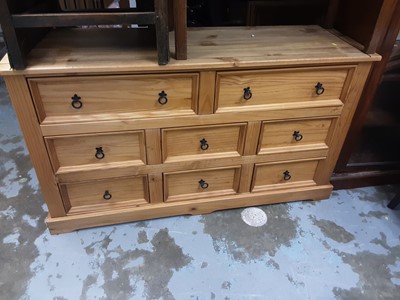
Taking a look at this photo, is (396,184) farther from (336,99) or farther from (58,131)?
(58,131)

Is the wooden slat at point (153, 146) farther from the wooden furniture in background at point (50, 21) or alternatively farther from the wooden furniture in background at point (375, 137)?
the wooden furniture in background at point (375, 137)

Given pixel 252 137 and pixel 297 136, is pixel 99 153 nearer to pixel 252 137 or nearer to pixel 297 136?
pixel 252 137

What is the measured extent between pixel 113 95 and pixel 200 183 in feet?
1.91

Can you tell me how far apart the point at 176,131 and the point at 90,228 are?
629mm

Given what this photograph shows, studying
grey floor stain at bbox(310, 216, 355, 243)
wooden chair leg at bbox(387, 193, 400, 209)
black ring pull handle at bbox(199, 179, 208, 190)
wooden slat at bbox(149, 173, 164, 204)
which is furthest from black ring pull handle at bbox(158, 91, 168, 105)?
wooden chair leg at bbox(387, 193, 400, 209)

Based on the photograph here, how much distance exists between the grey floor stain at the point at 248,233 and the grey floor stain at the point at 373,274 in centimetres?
26

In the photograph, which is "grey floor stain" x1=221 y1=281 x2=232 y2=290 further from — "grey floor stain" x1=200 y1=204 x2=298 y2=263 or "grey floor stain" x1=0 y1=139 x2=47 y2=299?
"grey floor stain" x1=0 y1=139 x2=47 y2=299

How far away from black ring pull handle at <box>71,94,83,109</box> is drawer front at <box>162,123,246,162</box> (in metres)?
0.32

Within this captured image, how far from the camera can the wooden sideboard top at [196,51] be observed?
1058 mm

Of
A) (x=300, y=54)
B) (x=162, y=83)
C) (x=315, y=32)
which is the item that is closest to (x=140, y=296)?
(x=162, y=83)

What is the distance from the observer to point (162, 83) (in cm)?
114

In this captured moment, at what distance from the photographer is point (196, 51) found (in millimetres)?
1188

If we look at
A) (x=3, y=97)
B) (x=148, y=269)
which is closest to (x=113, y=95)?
(x=148, y=269)

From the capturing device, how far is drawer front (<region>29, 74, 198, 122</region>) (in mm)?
1075
